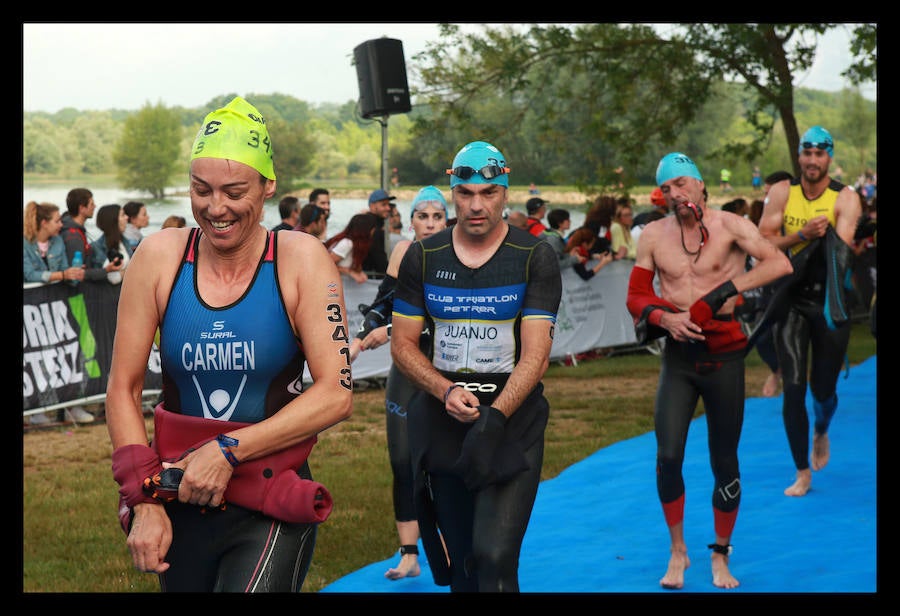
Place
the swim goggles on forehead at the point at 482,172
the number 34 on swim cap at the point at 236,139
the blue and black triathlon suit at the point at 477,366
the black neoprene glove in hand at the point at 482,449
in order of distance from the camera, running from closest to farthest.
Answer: the number 34 on swim cap at the point at 236,139
the black neoprene glove in hand at the point at 482,449
the blue and black triathlon suit at the point at 477,366
the swim goggles on forehead at the point at 482,172

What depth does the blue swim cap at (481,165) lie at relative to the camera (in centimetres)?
482

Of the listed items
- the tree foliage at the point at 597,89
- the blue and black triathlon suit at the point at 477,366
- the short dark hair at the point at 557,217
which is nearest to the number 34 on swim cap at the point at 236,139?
the blue and black triathlon suit at the point at 477,366

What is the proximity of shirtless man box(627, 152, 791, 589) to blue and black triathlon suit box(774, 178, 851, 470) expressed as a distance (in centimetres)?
194

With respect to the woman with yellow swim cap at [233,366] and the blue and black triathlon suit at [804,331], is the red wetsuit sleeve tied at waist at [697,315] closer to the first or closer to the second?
the blue and black triathlon suit at [804,331]

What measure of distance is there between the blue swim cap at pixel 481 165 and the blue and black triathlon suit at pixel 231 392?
169 cm

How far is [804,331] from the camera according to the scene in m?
8.47

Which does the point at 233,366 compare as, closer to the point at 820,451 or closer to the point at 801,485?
the point at 801,485

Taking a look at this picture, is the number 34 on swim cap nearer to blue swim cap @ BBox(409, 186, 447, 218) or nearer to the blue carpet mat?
blue swim cap @ BBox(409, 186, 447, 218)

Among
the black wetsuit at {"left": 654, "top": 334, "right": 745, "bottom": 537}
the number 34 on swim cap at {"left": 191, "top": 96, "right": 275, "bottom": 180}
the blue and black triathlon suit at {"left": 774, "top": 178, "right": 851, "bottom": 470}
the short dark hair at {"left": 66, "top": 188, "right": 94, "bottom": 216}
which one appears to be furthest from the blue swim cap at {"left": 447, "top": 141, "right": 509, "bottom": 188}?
the short dark hair at {"left": 66, "top": 188, "right": 94, "bottom": 216}

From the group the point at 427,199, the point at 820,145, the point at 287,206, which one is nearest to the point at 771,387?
the point at 820,145

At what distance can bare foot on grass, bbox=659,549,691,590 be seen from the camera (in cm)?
620

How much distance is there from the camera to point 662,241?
6.65m

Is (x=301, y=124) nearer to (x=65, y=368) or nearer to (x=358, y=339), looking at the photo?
(x=65, y=368)

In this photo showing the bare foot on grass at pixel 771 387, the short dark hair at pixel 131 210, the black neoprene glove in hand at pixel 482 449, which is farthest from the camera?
the bare foot on grass at pixel 771 387
